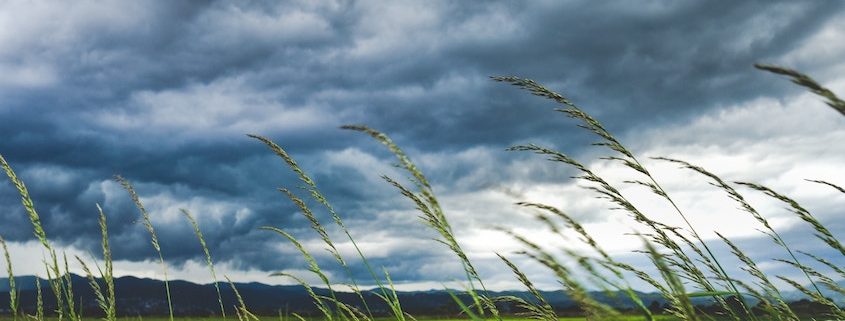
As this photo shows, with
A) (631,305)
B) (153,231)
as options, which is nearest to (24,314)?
(153,231)

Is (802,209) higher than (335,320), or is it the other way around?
(802,209)

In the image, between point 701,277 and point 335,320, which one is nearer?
point 701,277

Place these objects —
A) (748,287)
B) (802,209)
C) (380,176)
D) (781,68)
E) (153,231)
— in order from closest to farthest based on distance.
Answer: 1. (781,68)
2. (748,287)
3. (802,209)
4. (380,176)
5. (153,231)

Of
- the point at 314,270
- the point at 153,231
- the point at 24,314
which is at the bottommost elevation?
the point at 24,314

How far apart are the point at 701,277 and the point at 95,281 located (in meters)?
3.39

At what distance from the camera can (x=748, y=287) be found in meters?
2.90

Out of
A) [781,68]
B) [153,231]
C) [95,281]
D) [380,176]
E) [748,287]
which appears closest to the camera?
[781,68]

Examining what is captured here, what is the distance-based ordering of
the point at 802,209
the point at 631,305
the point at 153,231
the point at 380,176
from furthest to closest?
the point at 153,231 → the point at 380,176 → the point at 802,209 → the point at 631,305

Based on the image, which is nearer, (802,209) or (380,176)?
(802,209)

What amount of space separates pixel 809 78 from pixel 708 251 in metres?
1.95

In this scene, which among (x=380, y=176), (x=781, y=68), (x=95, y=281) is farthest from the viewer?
(x=95, y=281)

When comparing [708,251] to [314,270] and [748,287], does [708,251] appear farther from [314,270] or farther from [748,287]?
[314,270]

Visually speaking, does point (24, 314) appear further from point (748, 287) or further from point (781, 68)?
point (781, 68)

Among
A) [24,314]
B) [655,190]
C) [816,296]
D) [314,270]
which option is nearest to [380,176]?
[314,270]
